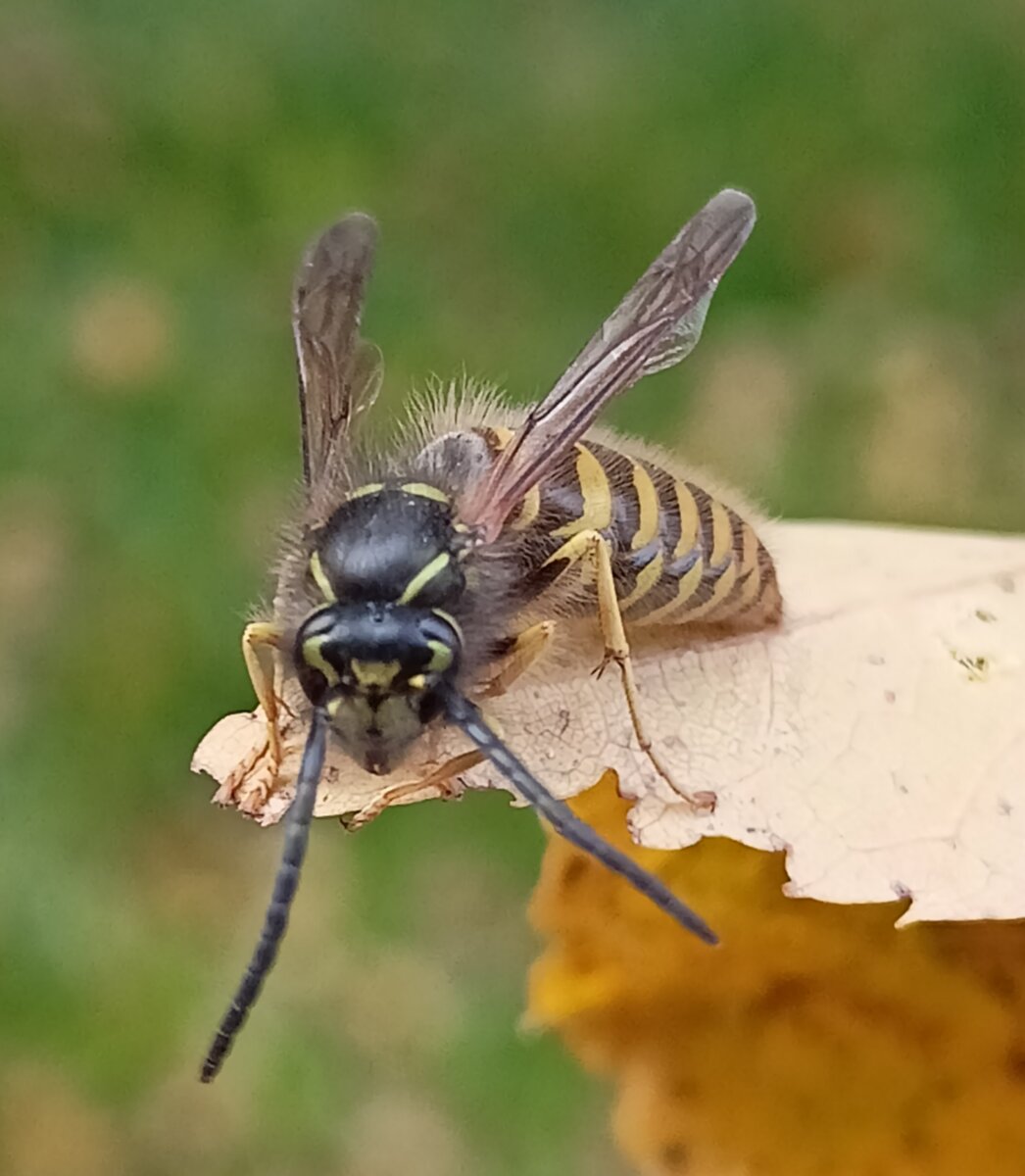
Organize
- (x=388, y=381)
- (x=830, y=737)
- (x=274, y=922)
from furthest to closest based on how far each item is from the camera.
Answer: (x=388, y=381), (x=830, y=737), (x=274, y=922)

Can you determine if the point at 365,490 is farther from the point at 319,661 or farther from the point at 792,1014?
the point at 792,1014

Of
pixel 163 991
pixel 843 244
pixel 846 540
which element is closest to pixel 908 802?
pixel 846 540

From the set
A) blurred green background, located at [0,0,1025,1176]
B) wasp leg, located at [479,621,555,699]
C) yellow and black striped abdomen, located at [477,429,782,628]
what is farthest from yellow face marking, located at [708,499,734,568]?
blurred green background, located at [0,0,1025,1176]

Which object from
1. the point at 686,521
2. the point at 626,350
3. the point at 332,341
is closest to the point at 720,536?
the point at 686,521

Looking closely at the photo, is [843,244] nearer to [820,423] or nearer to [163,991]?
[820,423]

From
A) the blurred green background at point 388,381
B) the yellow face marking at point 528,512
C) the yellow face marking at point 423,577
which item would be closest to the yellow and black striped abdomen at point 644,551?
the yellow face marking at point 528,512

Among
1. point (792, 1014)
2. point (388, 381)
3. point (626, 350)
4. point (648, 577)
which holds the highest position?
point (626, 350)

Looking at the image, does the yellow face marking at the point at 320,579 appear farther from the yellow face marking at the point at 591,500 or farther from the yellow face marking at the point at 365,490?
the yellow face marking at the point at 591,500
